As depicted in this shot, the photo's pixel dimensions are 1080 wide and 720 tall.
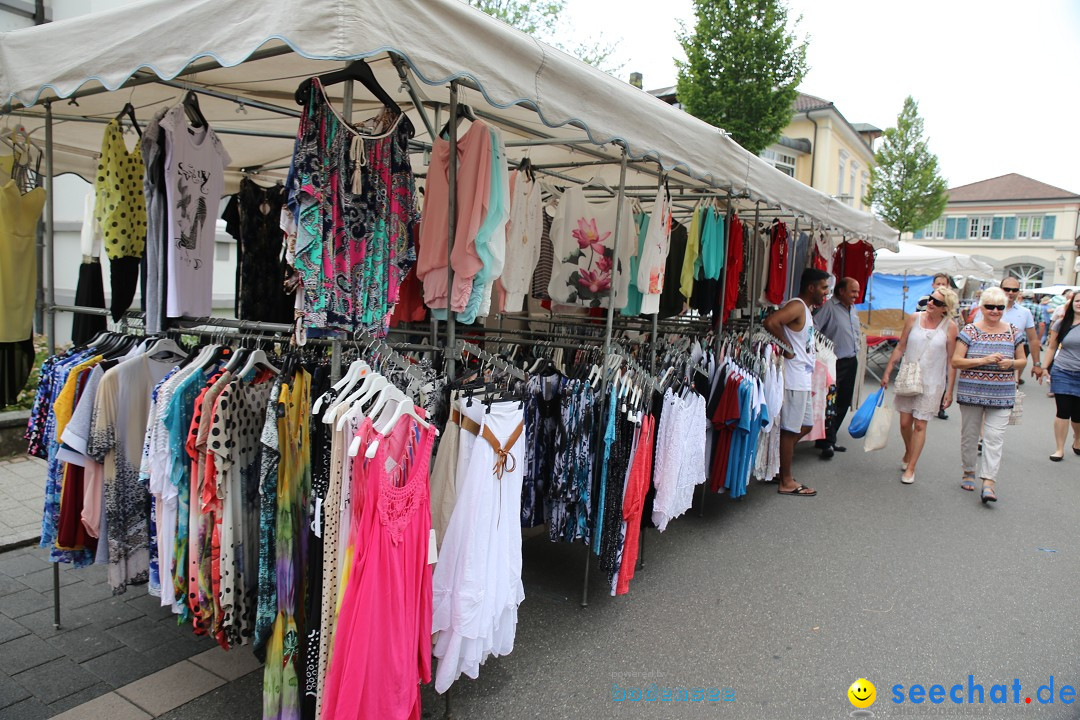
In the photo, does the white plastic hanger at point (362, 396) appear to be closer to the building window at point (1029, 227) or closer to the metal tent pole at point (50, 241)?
the metal tent pole at point (50, 241)

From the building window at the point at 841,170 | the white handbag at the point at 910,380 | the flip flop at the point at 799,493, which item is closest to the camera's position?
the flip flop at the point at 799,493

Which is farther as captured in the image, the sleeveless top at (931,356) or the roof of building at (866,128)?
the roof of building at (866,128)

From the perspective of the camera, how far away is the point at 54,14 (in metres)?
7.93

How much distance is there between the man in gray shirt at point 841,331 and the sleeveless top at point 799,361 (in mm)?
1457

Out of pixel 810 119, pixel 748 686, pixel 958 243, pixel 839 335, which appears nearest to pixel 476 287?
pixel 748 686

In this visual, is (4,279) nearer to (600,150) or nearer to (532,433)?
(532,433)

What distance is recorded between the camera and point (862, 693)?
318 cm

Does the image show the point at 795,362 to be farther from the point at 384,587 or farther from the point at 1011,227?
the point at 1011,227

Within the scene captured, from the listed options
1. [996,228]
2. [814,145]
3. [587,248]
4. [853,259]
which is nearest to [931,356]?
[853,259]

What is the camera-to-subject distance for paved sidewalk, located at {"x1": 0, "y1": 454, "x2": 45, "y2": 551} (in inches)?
174

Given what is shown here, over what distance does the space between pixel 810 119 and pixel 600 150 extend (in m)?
24.1

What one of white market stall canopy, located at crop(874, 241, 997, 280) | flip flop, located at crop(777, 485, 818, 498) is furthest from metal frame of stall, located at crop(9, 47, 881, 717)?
white market stall canopy, located at crop(874, 241, 997, 280)

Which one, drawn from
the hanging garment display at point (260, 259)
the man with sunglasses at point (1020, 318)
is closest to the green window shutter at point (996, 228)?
the man with sunglasses at point (1020, 318)

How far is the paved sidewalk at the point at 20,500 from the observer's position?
174 inches
